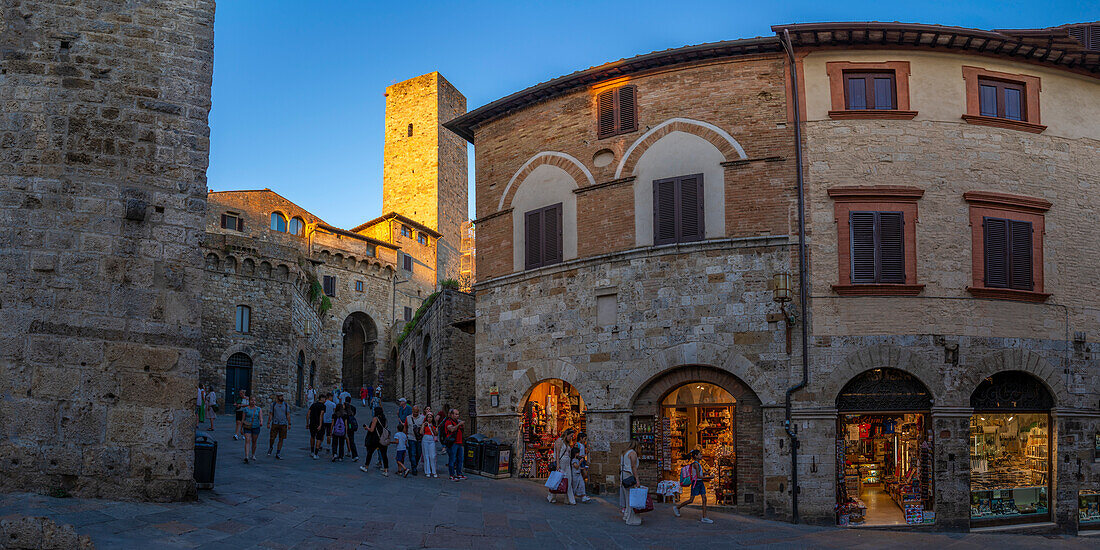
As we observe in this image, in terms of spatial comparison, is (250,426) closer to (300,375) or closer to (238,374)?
(238,374)

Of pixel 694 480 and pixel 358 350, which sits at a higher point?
pixel 358 350

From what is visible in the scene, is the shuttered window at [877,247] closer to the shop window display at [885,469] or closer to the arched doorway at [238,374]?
the shop window display at [885,469]

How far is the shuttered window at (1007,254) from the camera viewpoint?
16828 mm

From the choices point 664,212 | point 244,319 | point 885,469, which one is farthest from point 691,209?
point 244,319

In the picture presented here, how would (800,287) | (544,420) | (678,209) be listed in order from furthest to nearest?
(544,420) < (678,209) < (800,287)

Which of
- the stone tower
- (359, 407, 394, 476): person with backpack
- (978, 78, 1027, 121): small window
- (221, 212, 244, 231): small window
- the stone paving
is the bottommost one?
the stone paving

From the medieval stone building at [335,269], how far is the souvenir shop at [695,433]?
1248 centimetres

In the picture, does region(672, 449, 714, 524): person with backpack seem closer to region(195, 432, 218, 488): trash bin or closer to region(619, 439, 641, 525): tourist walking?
region(619, 439, 641, 525): tourist walking

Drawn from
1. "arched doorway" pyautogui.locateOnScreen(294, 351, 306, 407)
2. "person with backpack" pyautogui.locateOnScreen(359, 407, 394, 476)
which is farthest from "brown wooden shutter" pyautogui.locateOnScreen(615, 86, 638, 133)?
"arched doorway" pyautogui.locateOnScreen(294, 351, 306, 407)

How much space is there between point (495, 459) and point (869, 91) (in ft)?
36.1

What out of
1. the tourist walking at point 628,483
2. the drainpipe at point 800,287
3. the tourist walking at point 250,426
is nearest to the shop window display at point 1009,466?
the drainpipe at point 800,287

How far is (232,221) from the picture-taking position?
47.0 meters

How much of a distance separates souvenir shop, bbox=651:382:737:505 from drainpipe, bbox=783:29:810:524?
1.17 m

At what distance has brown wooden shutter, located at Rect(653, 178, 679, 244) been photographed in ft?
58.1
